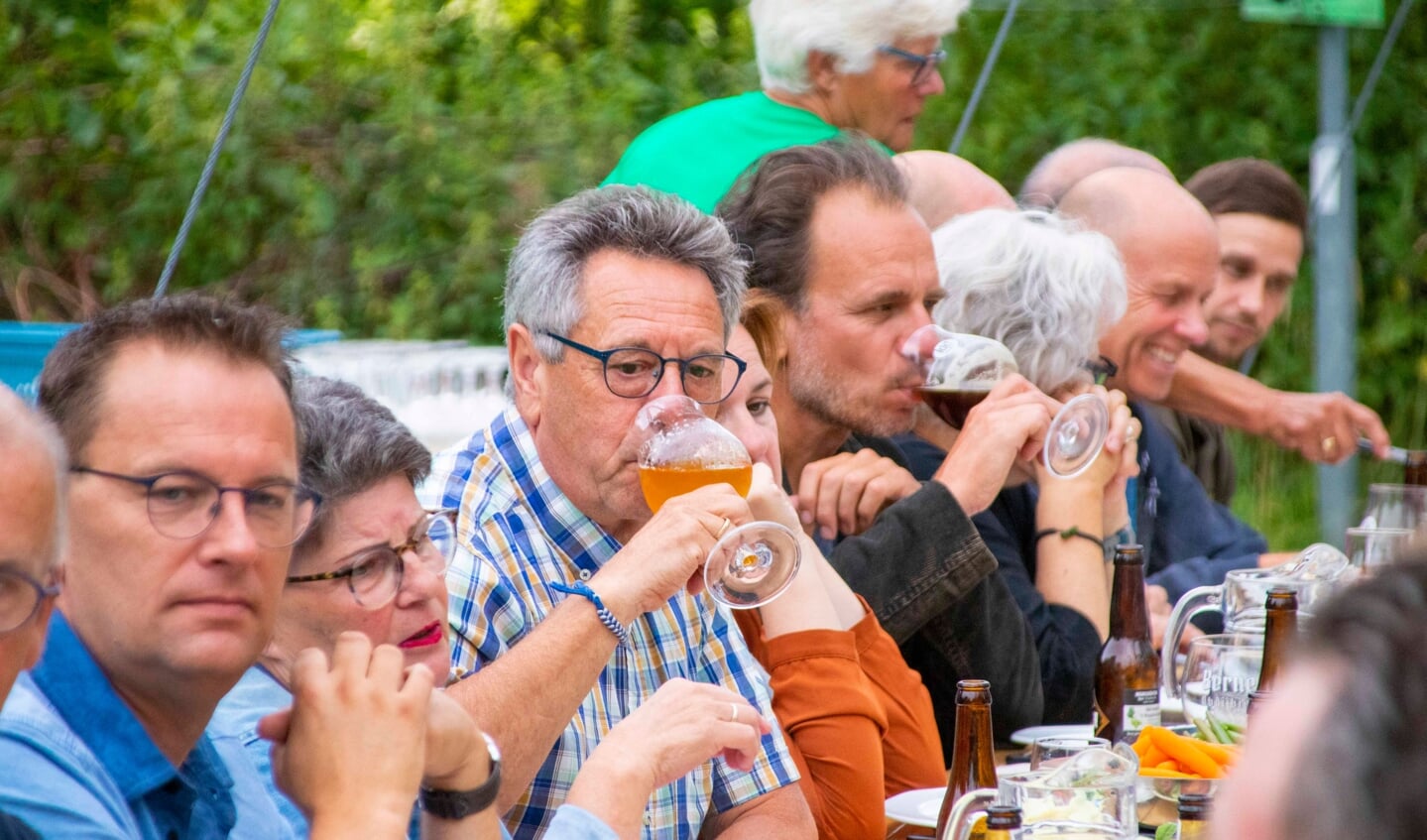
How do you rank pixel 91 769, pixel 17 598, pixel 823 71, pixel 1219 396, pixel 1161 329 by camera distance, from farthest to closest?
pixel 1219 396, pixel 823 71, pixel 1161 329, pixel 91 769, pixel 17 598

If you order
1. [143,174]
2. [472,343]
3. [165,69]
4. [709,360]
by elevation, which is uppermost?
[709,360]

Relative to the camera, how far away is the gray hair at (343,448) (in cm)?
221

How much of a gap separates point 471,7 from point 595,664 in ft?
23.1

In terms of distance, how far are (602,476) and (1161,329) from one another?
7.82 ft

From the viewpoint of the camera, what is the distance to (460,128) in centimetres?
865

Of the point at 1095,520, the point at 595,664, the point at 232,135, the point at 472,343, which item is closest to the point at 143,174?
the point at 232,135

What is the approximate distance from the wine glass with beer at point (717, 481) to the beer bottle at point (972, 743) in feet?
0.99

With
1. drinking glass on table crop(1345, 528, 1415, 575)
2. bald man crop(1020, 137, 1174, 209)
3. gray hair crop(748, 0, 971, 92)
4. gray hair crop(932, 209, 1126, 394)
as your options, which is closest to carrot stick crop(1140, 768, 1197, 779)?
drinking glass on table crop(1345, 528, 1415, 575)

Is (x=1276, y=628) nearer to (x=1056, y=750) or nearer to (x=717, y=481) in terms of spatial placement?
(x=1056, y=750)

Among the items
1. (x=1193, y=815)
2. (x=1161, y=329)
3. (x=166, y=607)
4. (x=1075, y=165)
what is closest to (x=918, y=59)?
(x=1075, y=165)

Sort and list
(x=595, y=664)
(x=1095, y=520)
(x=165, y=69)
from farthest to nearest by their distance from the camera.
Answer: (x=165, y=69) → (x=1095, y=520) → (x=595, y=664)

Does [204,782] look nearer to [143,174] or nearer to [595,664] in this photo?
[595,664]

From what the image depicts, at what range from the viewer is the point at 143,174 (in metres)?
8.13

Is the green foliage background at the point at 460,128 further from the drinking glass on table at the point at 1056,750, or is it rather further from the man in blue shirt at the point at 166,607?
the man in blue shirt at the point at 166,607
